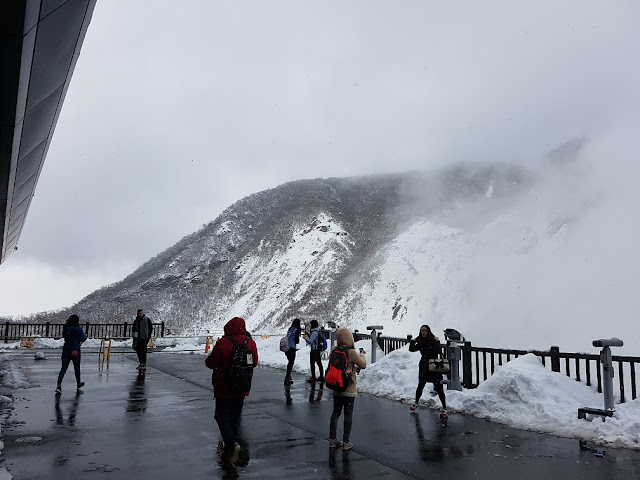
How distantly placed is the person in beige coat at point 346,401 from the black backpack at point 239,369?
65.2 inches

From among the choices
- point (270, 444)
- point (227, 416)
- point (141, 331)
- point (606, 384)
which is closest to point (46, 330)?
point (141, 331)

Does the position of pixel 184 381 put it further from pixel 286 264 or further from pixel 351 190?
pixel 351 190

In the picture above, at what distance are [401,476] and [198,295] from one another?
86203mm

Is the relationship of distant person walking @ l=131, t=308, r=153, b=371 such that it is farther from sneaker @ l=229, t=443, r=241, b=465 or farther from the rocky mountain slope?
the rocky mountain slope

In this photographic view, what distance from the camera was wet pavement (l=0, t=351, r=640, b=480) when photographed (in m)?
5.63

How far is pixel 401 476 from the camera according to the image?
550 cm

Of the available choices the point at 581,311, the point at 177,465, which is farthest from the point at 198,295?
the point at 177,465

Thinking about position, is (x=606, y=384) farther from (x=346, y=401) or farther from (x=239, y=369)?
(x=239, y=369)

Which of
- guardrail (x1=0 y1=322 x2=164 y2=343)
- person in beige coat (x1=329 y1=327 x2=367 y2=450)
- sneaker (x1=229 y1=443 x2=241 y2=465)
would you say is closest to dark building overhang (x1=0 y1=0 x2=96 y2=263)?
sneaker (x1=229 y1=443 x2=241 y2=465)

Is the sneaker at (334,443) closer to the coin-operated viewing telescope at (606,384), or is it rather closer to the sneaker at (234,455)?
the sneaker at (234,455)

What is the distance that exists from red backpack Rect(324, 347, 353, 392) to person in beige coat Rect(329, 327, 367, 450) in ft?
0.23

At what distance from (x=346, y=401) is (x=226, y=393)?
1918mm

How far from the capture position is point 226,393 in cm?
582

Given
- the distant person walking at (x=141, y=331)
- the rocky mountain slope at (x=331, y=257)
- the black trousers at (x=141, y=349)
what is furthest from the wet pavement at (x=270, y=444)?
the rocky mountain slope at (x=331, y=257)
